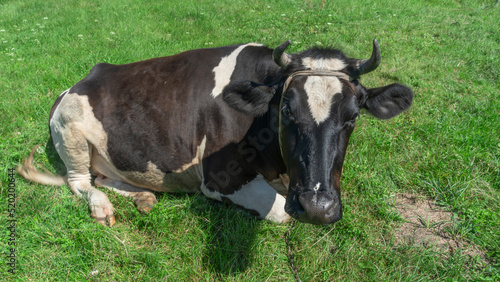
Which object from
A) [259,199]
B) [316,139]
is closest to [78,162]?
[259,199]

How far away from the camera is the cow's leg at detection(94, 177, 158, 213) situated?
3760mm

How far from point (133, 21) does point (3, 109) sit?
4.28 m

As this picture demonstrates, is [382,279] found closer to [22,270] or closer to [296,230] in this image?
[296,230]

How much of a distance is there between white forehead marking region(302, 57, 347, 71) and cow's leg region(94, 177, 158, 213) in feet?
7.38

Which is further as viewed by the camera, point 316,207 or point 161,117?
point 161,117

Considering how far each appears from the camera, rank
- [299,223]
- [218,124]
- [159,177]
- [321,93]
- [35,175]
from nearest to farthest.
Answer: [321,93] → [299,223] → [218,124] → [159,177] → [35,175]

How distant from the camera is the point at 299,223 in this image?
3.28m

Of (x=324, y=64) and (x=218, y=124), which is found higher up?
(x=324, y=64)

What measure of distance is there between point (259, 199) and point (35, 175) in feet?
8.83

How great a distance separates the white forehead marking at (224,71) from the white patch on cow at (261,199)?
1027mm

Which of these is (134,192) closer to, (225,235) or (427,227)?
(225,235)

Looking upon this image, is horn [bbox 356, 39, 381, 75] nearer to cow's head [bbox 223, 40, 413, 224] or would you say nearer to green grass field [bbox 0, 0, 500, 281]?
cow's head [bbox 223, 40, 413, 224]

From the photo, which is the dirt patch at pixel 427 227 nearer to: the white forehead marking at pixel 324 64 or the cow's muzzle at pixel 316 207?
the cow's muzzle at pixel 316 207

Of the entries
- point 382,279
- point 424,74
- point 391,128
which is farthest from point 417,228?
point 424,74
